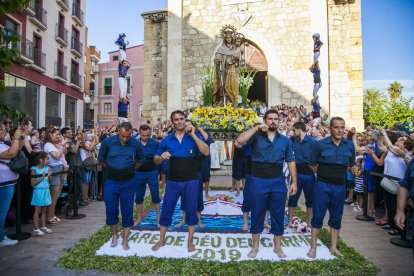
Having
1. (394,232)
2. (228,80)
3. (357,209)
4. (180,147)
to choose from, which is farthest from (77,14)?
(394,232)

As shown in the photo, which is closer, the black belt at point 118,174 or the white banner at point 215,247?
the white banner at point 215,247

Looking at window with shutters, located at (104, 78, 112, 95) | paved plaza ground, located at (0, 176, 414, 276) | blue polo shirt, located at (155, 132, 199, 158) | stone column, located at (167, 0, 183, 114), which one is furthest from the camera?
window with shutters, located at (104, 78, 112, 95)

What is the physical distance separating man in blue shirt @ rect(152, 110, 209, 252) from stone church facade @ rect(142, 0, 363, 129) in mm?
10711

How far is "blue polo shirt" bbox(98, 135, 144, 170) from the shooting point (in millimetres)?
4648

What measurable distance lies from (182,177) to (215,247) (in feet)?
3.94

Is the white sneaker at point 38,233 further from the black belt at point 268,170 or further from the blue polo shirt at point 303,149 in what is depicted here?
the blue polo shirt at point 303,149

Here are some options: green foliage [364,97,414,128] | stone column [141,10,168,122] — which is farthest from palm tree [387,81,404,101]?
stone column [141,10,168,122]

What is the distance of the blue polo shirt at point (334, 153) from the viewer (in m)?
4.39

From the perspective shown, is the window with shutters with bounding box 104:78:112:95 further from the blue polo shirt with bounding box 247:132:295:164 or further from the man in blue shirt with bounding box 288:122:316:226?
the blue polo shirt with bounding box 247:132:295:164

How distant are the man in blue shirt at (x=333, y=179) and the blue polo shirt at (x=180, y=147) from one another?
186cm

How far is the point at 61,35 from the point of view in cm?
2220

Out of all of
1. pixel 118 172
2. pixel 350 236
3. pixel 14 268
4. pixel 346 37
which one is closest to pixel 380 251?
pixel 350 236

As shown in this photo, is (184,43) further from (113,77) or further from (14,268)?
(113,77)

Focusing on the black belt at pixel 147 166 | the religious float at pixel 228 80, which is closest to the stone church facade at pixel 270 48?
the religious float at pixel 228 80
